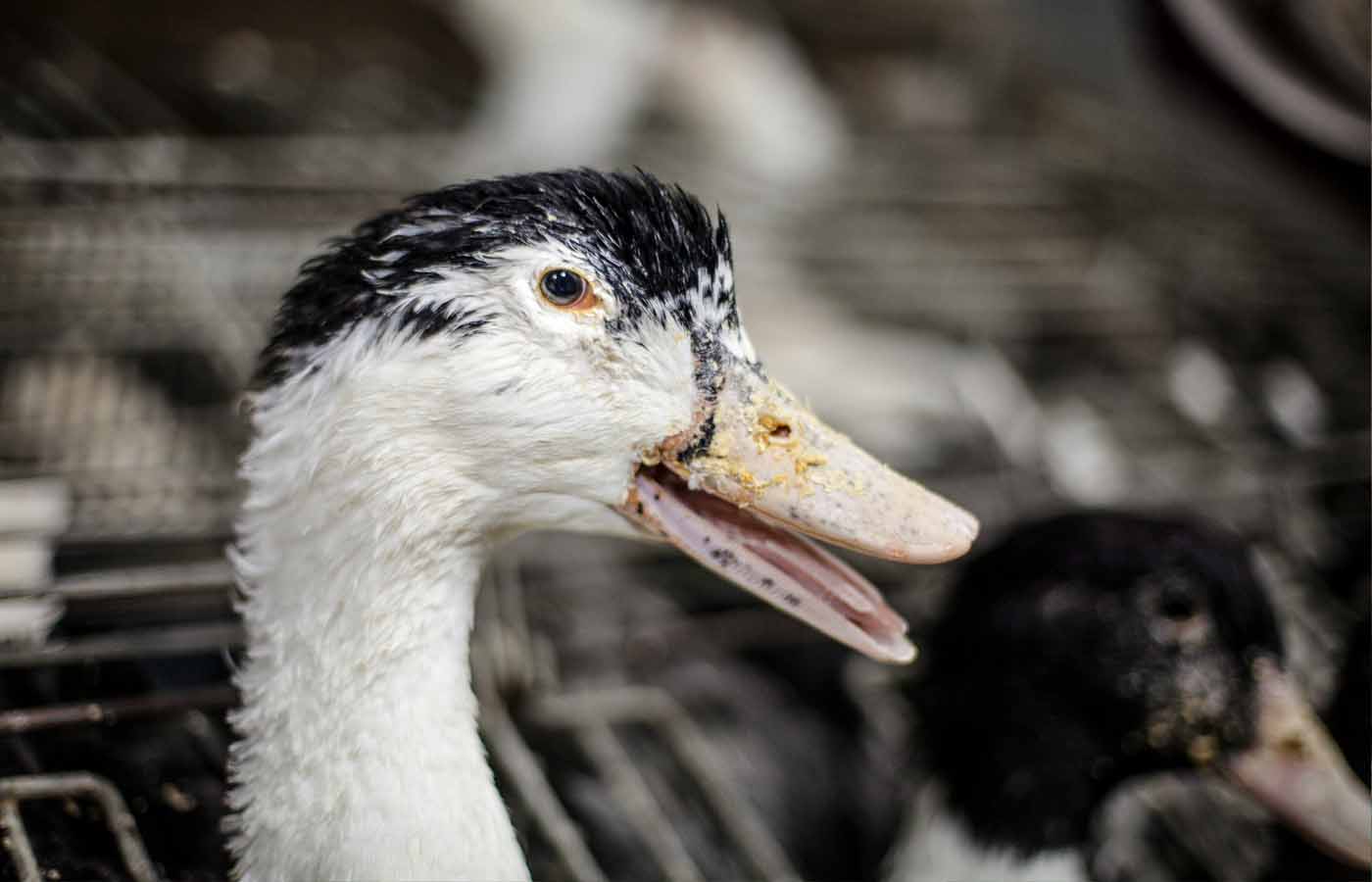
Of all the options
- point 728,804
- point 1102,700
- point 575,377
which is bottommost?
point 728,804

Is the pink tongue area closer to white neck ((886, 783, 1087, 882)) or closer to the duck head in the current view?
the duck head

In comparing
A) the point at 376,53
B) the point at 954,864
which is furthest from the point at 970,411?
the point at 376,53

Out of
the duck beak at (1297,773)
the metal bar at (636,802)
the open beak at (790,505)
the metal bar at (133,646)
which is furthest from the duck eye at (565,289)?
the duck beak at (1297,773)

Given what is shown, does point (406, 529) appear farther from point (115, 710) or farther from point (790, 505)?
point (115, 710)

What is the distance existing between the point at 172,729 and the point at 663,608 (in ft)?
2.40

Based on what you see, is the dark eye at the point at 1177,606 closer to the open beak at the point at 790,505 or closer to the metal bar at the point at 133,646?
the open beak at the point at 790,505

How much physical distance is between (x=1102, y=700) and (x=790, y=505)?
58cm

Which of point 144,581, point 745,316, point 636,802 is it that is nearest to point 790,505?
point 636,802

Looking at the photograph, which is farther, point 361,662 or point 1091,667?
point 1091,667

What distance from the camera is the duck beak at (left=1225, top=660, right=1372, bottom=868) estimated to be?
4.44ft

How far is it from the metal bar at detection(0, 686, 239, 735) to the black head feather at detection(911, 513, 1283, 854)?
770 millimetres

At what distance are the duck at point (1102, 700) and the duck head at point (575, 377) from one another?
42 cm

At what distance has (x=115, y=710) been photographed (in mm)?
1258

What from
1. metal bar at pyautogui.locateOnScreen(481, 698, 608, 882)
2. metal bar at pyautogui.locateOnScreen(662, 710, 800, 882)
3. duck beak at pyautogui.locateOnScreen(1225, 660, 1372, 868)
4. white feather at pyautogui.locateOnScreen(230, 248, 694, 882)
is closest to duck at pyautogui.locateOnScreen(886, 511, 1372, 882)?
duck beak at pyautogui.locateOnScreen(1225, 660, 1372, 868)
